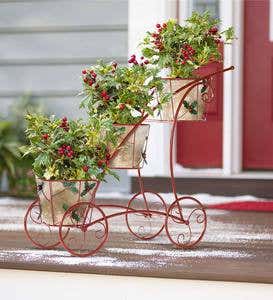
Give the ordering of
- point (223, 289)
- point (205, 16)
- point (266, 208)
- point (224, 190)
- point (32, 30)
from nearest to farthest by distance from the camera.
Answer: point (223, 289), point (205, 16), point (266, 208), point (224, 190), point (32, 30)

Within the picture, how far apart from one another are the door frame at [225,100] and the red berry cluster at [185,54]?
2.04 meters

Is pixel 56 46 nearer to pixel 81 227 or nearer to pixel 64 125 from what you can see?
pixel 64 125

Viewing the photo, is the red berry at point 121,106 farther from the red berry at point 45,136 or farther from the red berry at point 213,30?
the red berry at point 213,30

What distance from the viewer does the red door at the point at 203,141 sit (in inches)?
231

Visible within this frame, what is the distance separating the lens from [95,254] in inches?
142

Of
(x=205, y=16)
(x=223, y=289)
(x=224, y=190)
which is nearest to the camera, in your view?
(x=223, y=289)

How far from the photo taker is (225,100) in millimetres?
5734

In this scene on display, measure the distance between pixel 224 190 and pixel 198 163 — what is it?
0.29 meters

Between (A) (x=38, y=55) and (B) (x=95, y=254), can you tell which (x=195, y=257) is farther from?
(A) (x=38, y=55)

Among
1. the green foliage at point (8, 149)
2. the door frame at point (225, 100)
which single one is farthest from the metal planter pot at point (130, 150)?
the green foliage at point (8, 149)

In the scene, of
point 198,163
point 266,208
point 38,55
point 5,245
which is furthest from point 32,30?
point 5,245

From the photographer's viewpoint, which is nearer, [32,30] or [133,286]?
[133,286]

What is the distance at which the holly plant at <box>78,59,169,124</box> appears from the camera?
3590 millimetres

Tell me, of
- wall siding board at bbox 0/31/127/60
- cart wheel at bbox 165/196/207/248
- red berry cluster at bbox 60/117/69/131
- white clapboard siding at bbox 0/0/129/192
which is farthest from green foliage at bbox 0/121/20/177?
red berry cluster at bbox 60/117/69/131
